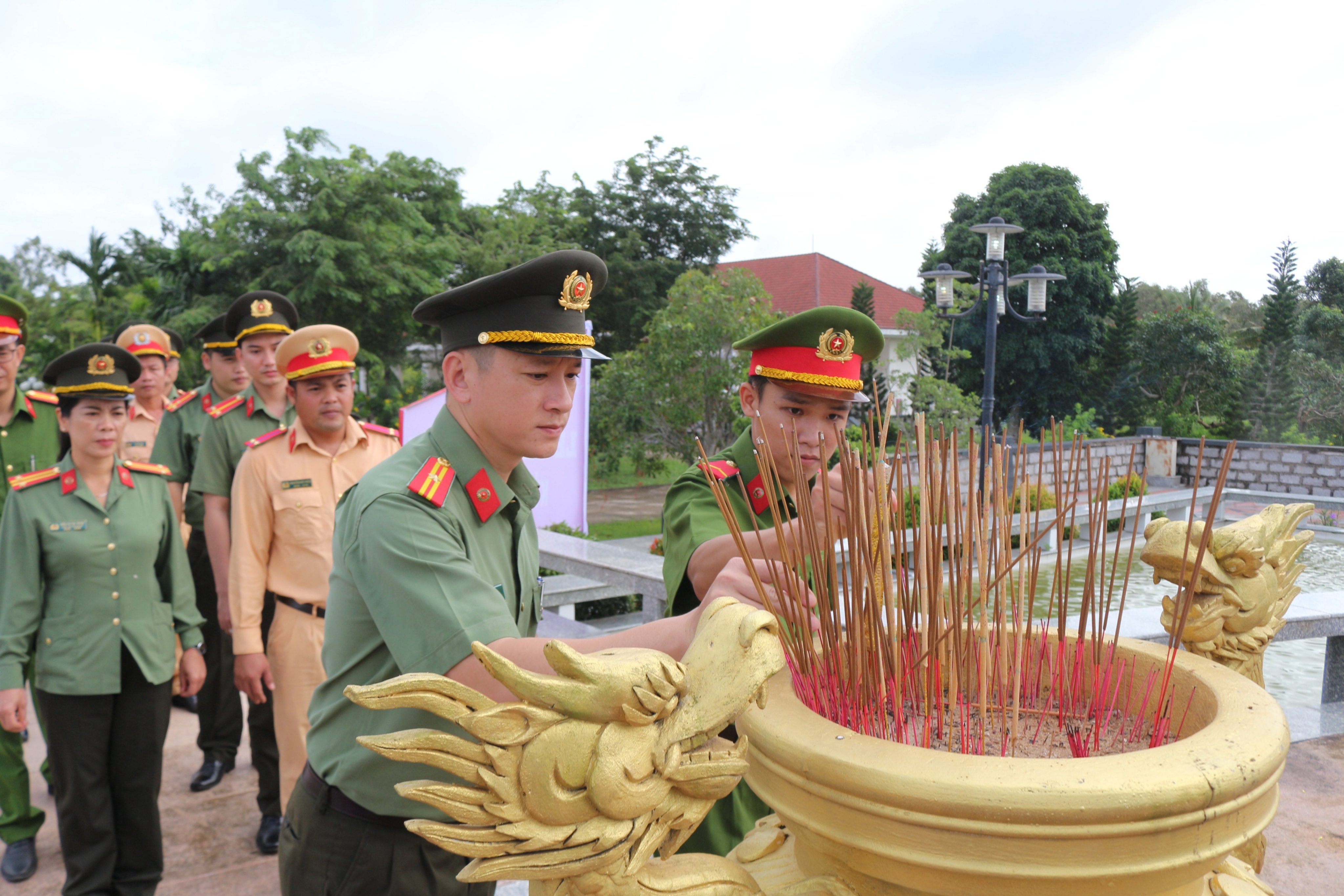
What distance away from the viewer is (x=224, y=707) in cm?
378

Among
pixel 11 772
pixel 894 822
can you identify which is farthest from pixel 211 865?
pixel 894 822

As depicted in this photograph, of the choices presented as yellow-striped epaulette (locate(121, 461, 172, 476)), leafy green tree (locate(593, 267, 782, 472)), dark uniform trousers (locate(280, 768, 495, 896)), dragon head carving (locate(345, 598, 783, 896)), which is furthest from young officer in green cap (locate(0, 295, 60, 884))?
leafy green tree (locate(593, 267, 782, 472))

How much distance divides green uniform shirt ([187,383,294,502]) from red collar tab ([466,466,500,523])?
7.59ft

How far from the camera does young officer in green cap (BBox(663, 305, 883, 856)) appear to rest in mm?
1897

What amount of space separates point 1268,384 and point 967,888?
22.5m

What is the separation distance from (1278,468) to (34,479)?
1748cm

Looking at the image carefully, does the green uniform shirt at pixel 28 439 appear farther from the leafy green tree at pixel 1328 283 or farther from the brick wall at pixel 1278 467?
the leafy green tree at pixel 1328 283

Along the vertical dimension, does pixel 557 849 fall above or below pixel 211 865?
above

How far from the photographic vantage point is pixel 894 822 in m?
0.87

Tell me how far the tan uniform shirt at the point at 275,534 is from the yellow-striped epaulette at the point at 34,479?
0.52 meters

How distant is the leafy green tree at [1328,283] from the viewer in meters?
22.0

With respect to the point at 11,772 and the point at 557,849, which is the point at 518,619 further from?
the point at 11,772

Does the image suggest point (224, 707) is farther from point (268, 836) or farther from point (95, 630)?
point (95, 630)

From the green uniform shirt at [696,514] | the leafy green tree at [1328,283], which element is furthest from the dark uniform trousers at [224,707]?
the leafy green tree at [1328,283]
